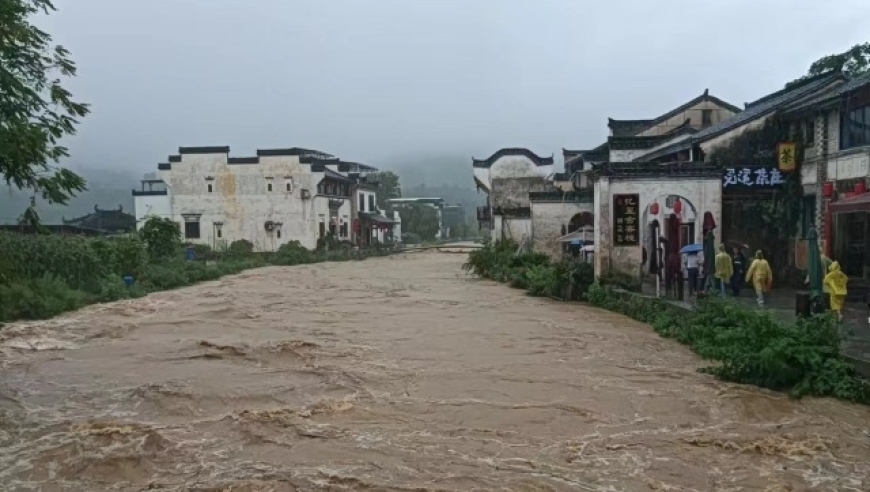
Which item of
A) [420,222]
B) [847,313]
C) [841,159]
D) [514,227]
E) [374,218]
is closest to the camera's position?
[847,313]

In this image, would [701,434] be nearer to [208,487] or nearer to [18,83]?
[208,487]

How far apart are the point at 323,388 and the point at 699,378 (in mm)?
5264

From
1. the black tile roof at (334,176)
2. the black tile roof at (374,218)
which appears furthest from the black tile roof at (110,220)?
the black tile roof at (374,218)

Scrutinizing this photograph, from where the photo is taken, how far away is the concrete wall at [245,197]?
41.4 metres

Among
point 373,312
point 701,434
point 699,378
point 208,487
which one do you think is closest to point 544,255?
point 373,312

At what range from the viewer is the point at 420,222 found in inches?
2719

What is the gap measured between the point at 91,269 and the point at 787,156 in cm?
1977

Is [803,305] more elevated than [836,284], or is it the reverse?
[836,284]

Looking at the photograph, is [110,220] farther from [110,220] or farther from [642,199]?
[642,199]

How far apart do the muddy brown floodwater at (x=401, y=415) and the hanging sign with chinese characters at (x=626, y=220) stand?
10.9 feet

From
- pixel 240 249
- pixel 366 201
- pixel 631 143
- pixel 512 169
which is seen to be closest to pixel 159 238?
pixel 240 249

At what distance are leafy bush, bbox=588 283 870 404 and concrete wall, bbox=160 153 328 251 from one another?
3258 cm

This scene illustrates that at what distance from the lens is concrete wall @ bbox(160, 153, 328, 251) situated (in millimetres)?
41438

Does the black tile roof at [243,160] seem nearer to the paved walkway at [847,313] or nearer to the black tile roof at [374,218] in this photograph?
the black tile roof at [374,218]
